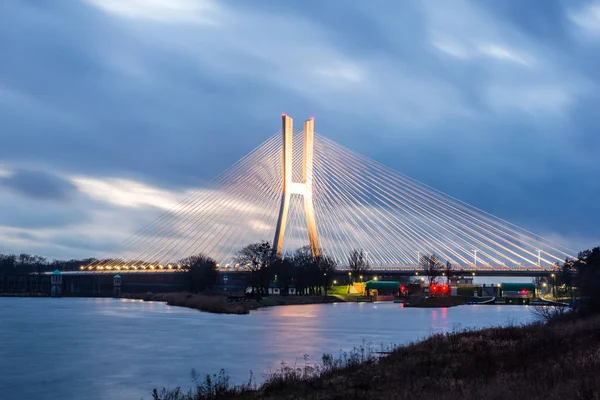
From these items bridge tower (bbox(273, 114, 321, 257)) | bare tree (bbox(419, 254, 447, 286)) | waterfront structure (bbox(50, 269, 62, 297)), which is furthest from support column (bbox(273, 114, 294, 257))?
waterfront structure (bbox(50, 269, 62, 297))

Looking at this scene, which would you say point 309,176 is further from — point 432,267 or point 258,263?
point 432,267

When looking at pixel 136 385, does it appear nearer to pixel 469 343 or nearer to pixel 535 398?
pixel 469 343

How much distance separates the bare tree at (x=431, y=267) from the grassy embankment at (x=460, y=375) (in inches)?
3757

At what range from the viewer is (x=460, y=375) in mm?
18875

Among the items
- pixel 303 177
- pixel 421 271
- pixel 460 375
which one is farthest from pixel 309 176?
pixel 460 375

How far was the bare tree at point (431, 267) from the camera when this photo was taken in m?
123

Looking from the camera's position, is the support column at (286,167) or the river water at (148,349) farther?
the support column at (286,167)

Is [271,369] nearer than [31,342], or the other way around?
[271,369]

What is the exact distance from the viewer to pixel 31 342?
37812 millimetres

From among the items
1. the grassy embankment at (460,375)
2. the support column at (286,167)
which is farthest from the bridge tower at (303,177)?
the grassy embankment at (460,375)

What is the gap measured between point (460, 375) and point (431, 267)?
10622 cm

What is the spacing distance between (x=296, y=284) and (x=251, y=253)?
45.1 ft

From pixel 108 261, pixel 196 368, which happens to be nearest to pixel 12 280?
pixel 108 261

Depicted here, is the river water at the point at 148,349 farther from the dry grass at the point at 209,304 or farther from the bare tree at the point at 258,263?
the bare tree at the point at 258,263
